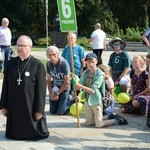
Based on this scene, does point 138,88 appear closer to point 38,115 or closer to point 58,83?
point 58,83

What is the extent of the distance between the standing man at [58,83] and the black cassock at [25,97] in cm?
190

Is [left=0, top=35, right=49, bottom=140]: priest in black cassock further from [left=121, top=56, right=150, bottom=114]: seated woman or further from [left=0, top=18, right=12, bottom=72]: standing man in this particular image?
[left=0, top=18, right=12, bottom=72]: standing man

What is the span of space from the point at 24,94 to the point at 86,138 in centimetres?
125

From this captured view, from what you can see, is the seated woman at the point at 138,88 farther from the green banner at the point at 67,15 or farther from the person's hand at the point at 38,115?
the person's hand at the point at 38,115

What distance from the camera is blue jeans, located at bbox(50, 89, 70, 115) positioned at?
9.02 m

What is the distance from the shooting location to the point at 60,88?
353 inches

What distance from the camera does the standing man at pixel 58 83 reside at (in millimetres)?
8870

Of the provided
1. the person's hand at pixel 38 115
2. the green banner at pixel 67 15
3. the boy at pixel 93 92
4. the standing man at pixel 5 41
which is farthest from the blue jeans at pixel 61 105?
the standing man at pixel 5 41

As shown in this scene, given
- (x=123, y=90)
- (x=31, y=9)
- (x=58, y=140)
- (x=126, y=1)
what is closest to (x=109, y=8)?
(x=126, y=1)

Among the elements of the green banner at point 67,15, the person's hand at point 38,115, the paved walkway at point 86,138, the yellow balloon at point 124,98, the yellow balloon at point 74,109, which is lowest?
the paved walkway at point 86,138

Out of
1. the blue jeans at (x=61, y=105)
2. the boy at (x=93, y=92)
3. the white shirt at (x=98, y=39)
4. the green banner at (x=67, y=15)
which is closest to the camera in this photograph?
the boy at (x=93, y=92)

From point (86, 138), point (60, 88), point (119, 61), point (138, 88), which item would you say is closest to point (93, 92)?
point (86, 138)

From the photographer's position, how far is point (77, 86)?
7.66 m

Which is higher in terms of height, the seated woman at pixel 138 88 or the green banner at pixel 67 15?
the green banner at pixel 67 15
